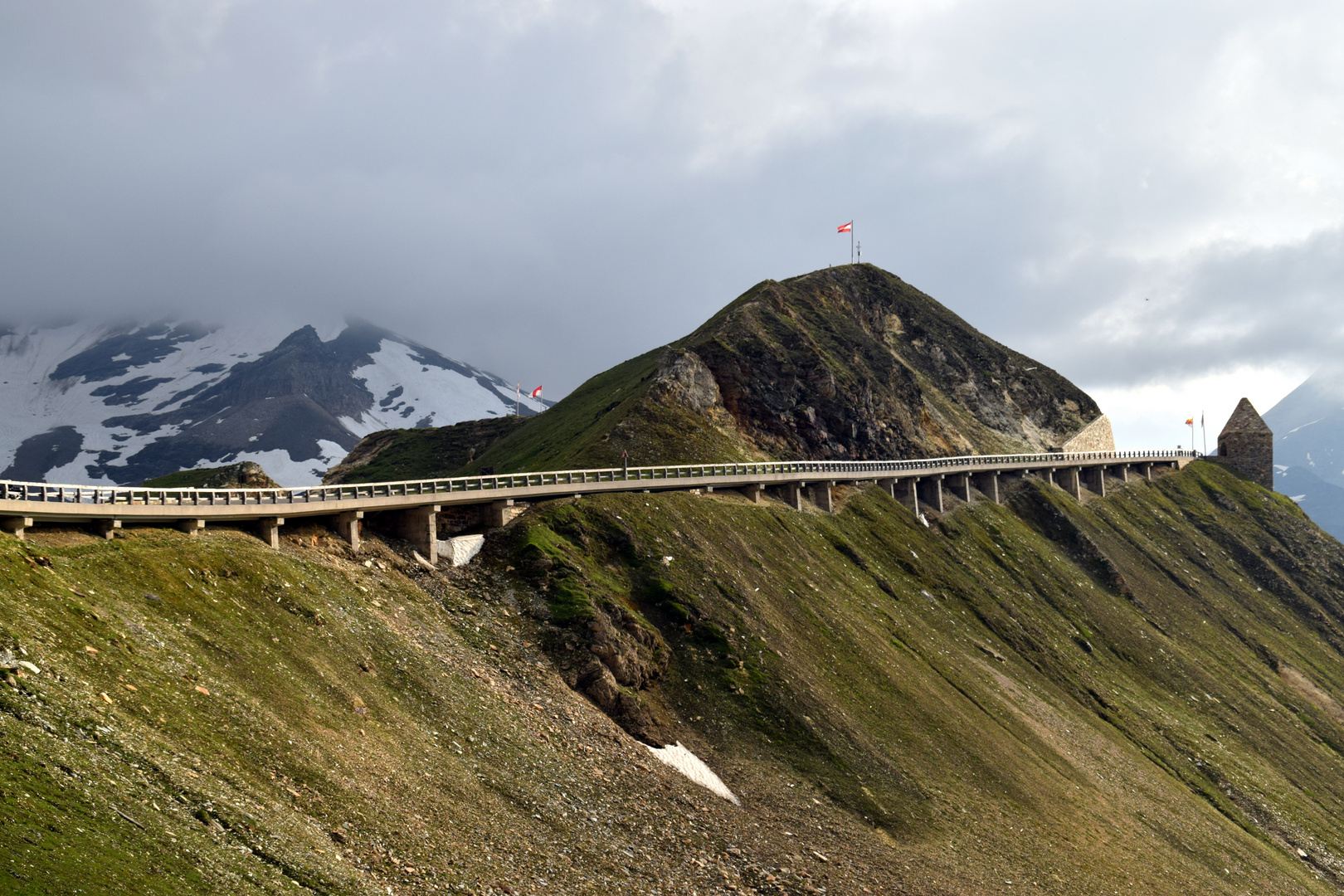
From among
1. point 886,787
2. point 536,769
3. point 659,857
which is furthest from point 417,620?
point 886,787

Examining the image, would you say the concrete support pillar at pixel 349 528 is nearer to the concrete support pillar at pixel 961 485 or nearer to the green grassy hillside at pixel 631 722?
the green grassy hillside at pixel 631 722

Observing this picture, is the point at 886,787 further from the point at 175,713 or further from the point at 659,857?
the point at 175,713

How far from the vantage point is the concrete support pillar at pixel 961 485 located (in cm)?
12338

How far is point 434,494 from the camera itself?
204 feet

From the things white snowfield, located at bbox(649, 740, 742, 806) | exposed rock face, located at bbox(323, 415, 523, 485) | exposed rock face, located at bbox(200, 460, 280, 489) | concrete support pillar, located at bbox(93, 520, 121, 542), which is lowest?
white snowfield, located at bbox(649, 740, 742, 806)

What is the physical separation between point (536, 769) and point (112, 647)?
18869 millimetres

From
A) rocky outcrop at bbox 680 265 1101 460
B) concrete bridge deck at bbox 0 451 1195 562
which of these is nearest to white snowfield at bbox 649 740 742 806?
concrete bridge deck at bbox 0 451 1195 562

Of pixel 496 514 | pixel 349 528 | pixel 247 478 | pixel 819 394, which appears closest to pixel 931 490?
pixel 819 394

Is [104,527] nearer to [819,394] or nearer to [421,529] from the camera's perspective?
[421,529]

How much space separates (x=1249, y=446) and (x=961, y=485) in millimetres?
95939

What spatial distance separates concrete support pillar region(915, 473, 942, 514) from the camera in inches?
4621

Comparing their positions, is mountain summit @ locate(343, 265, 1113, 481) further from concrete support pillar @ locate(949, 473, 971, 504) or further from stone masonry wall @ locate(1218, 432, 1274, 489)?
stone masonry wall @ locate(1218, 432, 1274, 489)

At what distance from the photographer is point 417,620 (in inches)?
2036

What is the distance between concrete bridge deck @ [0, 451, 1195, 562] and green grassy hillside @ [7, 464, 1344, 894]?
178 cm
